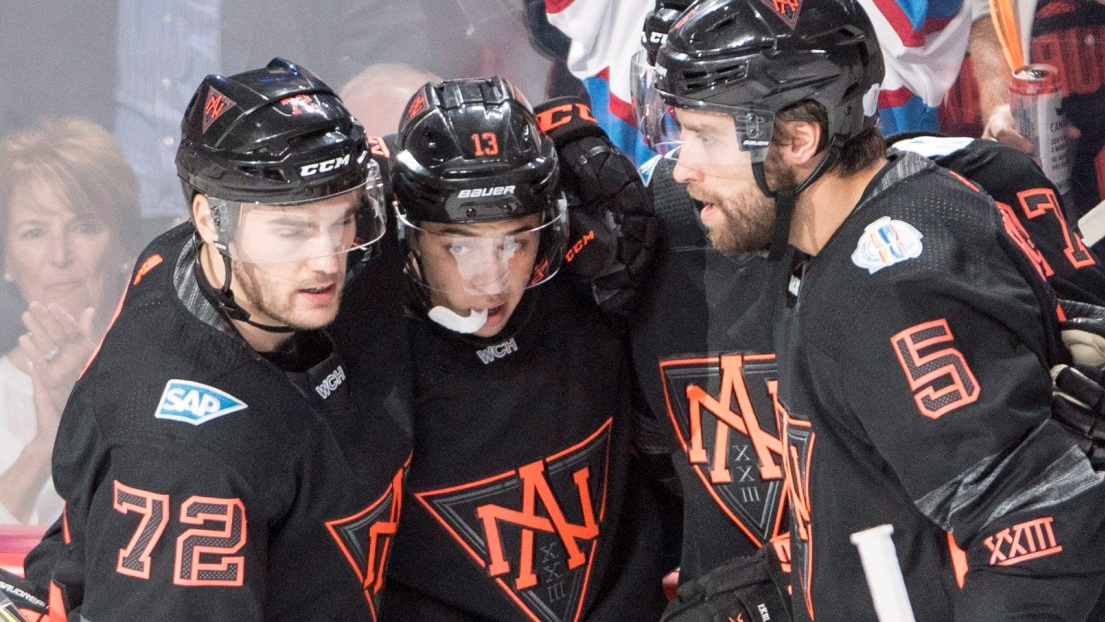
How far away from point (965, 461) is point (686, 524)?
990 mm

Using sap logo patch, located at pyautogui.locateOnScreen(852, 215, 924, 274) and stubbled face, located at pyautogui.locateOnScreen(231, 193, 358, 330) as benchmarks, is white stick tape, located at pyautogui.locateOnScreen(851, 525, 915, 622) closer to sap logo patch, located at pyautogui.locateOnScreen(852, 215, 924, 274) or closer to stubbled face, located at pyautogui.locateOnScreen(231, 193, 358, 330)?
sap logo patch, located at pyautogui.locateOnScreen(852, 215, 924, 274)

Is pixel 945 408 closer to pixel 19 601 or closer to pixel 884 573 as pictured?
pixel 884 573

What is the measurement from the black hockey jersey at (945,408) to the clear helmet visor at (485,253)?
0.54 metres

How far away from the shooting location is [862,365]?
183 cm

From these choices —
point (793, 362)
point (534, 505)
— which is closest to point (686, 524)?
point (534, 505)

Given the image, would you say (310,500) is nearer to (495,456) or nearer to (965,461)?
(495,456)

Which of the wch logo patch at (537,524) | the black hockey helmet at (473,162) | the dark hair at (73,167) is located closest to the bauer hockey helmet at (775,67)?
the black hockey helmet at (473,162)

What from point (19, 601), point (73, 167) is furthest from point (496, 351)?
point (73, 167)

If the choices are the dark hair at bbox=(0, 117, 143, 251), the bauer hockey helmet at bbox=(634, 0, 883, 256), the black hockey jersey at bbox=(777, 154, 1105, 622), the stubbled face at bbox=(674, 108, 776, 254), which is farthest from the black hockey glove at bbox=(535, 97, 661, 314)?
the dark hair at bbox=(0, 117, 143, 251)

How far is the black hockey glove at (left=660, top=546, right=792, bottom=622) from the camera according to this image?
94.6 inches

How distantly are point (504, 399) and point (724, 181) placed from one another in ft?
2.08

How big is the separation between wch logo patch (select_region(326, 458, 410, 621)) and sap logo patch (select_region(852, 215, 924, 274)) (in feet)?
3.09

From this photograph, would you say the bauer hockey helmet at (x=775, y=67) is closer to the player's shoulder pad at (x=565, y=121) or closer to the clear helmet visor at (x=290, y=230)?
the player's shoulder pad at (x=565, y=121)

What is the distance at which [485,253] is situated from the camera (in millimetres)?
2270
